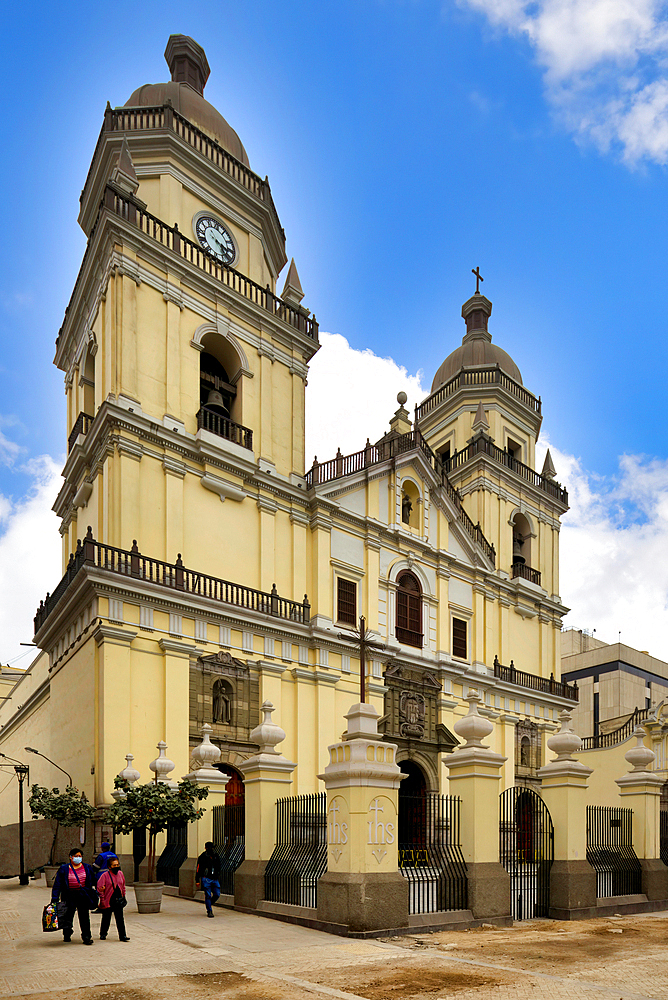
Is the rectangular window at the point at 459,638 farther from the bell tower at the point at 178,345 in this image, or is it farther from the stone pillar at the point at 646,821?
the stone pillar at the point at 646,821

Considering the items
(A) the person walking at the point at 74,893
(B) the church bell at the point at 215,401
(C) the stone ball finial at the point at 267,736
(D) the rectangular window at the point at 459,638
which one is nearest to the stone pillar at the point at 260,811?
(C) the stone ball finial at the point at 267,736

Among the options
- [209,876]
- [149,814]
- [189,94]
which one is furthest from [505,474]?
[209,876]

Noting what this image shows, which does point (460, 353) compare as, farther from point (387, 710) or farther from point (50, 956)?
point (50, 956)

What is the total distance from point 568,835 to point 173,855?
9.49 m

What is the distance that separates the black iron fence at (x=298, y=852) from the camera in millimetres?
13812

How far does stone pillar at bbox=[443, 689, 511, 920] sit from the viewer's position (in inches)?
535

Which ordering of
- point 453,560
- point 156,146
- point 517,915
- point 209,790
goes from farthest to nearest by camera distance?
point 453,560, point 156,146, point 209,790, point 517,915

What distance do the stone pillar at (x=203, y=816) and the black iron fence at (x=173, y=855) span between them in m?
1.10

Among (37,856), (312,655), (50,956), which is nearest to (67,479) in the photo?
(312,655)

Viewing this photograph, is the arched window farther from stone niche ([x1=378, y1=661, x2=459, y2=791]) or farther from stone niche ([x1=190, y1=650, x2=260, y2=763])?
stone niche ([x1=190, y1=650, x2=260, y2=763])

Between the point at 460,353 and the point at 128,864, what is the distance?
99.0 ft

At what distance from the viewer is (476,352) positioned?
42500mm

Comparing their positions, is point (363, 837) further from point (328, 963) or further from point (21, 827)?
point (21, 827)

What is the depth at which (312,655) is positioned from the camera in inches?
1087
